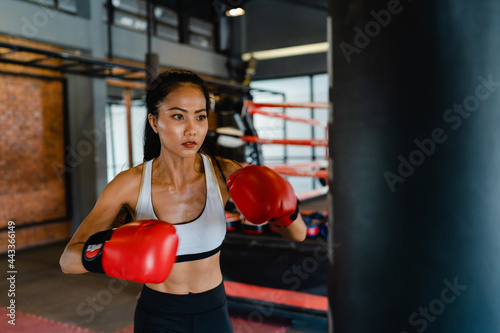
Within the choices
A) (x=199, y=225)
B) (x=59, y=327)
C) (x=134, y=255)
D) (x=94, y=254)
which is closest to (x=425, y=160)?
(x=199, y=225)

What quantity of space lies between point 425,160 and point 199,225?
686mm

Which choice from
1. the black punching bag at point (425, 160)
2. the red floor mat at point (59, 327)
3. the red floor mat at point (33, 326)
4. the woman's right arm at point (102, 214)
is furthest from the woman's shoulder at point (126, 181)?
the red floor mat at point (33, 326)

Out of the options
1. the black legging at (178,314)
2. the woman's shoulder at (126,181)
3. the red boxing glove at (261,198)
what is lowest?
the black legging at (178,314)

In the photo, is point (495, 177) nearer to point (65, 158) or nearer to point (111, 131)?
point (65, 158)

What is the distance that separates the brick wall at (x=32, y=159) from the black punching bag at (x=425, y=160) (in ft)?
17.6

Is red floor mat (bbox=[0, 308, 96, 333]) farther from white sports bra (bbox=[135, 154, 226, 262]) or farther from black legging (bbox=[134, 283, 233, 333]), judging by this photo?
white sports bra (bbox=[135, 154, 226, 262])

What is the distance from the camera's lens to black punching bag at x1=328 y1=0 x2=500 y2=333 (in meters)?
1.12

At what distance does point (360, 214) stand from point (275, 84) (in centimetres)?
874

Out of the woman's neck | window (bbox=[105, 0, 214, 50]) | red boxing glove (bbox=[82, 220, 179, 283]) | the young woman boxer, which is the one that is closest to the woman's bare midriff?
the young woman boxer

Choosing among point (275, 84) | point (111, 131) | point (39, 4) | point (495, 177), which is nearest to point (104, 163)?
point (111, 131)

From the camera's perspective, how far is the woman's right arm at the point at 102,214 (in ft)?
3.86

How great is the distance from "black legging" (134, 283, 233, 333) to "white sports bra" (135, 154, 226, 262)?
13 centimetres

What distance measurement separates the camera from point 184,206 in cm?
135

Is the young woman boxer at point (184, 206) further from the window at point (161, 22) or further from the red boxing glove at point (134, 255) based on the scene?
the window at point (161, 22)
